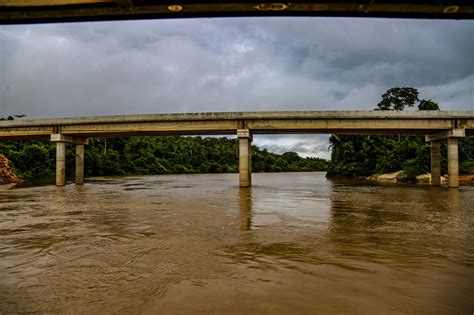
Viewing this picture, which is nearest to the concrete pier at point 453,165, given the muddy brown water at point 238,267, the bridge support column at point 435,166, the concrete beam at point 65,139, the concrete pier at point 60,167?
the bridge support column at point 435,166

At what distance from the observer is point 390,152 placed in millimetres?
51094

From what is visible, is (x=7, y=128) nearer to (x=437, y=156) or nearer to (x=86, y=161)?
(x=86, y=161)

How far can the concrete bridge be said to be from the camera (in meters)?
30.7

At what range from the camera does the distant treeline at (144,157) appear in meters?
60.5

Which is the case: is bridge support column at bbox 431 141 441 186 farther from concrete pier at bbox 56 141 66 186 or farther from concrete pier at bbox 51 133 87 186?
concrete pier at bbox 56 141 66 186

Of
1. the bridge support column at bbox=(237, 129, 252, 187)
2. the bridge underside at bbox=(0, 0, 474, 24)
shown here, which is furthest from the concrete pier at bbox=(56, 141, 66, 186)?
the bridge underside at bbox=(0, 0, 474, 24)

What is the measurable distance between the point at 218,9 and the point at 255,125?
28.5 meters

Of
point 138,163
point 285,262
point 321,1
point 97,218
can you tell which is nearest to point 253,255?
point 285,262

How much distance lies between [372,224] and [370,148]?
47980 mm

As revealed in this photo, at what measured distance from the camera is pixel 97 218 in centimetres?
1227

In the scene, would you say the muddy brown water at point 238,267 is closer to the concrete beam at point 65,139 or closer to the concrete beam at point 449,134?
the concrete beam at point 449,134

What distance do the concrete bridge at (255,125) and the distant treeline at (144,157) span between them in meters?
23.4

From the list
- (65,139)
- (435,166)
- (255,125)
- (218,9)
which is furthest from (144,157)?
(218,9)

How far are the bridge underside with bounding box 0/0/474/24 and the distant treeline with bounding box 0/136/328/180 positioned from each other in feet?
194
